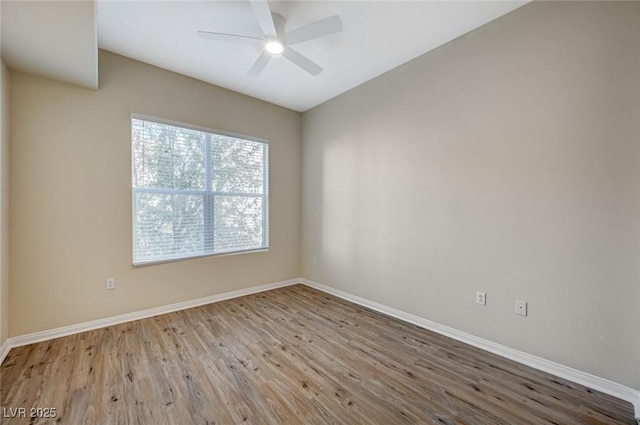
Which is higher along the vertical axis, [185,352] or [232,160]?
[232,160]

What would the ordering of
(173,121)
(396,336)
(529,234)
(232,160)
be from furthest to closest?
(232,160)
(173,121)
(396,336)
(529,234)

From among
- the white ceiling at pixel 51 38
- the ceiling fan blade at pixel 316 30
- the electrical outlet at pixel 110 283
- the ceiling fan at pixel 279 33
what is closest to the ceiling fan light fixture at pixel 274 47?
the ceiling fan at pixel 279 33

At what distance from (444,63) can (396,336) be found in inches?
106

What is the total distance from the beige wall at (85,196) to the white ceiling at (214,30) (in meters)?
0.25

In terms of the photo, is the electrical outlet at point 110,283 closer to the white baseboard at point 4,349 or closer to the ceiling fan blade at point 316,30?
the white baseboard at point 4,349

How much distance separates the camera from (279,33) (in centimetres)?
231

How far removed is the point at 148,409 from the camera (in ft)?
5.30

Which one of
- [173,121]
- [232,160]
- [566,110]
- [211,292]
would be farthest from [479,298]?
[173,121]

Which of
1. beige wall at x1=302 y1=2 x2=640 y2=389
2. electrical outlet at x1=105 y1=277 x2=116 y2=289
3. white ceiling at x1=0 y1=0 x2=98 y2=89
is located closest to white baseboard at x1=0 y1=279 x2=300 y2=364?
electrical outlet at x1=105 y1=277 x2=116 y2=289

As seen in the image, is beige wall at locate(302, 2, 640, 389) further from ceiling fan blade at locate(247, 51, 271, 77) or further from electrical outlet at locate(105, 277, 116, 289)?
electrical outlet at locate(105, 277, 116, 289)

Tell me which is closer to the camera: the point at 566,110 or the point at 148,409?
the point at 148,409

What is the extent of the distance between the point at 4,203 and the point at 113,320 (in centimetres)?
140

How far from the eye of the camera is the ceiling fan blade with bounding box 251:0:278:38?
180 centimetres

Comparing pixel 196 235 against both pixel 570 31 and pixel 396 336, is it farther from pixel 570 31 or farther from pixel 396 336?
pixel 570 31
